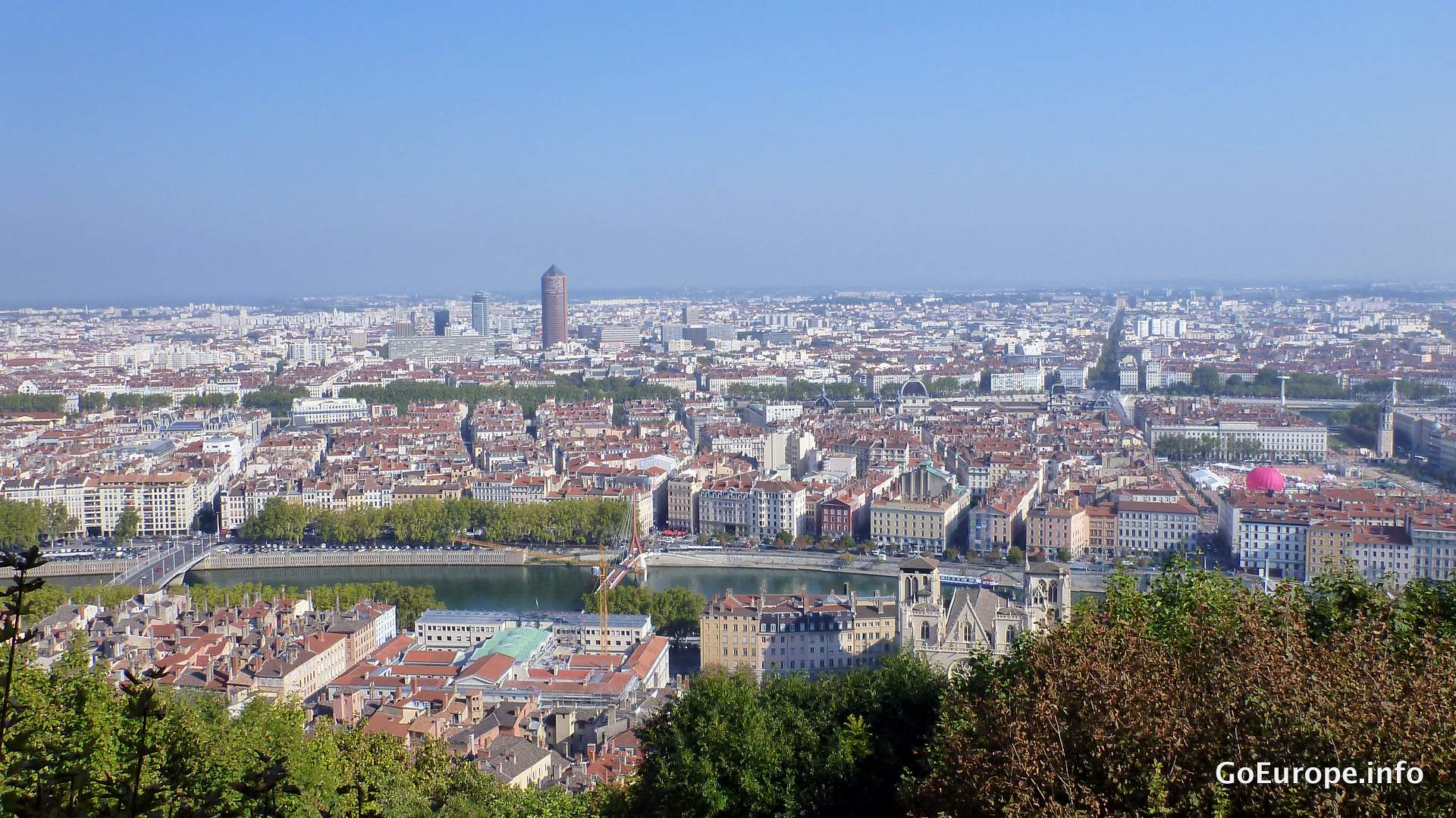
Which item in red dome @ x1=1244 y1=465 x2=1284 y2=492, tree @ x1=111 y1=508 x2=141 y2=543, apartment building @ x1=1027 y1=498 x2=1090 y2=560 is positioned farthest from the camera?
red dome @ x1=1244 y1=465 x2=1284 y2=492

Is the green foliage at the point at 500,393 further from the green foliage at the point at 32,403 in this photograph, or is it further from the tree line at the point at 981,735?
the tree line at the point at 981,735

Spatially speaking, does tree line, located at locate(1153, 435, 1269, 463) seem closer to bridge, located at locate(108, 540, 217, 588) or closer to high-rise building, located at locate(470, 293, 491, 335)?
bridge, located at locate(108, 540, 217, 588)

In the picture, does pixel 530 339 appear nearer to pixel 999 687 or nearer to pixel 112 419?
pixel 112 419

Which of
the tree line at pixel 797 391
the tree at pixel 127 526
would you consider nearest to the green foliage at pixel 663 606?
the tree at pixel 127 526

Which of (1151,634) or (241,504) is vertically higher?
(1151,634)

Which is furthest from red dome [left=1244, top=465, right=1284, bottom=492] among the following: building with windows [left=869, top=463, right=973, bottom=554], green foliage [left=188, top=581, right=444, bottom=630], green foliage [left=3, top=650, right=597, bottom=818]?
green foliage [left=3, top=650, right=597, bottom=818]

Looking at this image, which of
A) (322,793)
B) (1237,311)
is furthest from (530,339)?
(322,793)
